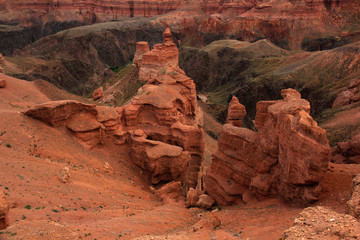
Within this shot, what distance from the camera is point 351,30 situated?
89750 mm

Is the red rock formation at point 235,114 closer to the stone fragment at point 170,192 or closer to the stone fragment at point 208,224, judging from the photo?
the stone fragment at point 170,192

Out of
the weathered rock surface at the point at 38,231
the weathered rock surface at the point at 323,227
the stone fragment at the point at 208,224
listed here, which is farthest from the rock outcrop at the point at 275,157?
the weathered rock surface at the point at 38,231

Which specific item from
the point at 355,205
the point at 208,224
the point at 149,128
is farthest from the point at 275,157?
the point at 149,128

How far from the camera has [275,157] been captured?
18.9m

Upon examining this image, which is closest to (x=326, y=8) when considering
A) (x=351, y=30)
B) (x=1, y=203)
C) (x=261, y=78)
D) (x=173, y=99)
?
(x=351, y=30)

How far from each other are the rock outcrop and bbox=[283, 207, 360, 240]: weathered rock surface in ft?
14.3

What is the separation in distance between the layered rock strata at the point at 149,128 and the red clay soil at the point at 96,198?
947 mm

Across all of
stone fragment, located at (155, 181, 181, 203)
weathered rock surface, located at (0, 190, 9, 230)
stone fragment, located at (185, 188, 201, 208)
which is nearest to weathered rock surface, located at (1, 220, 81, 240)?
weathered rock surface, located at (0, 190, 9, 230)

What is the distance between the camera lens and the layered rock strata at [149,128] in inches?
962

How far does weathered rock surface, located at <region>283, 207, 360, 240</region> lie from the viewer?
9.87 metres

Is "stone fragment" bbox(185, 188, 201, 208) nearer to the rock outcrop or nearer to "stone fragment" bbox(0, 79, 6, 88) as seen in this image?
the rock outcrop

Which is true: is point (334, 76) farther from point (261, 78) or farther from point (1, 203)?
point (1, 203)

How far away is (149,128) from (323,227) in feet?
62.5

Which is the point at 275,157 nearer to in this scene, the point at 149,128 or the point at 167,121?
the point at 167,121
